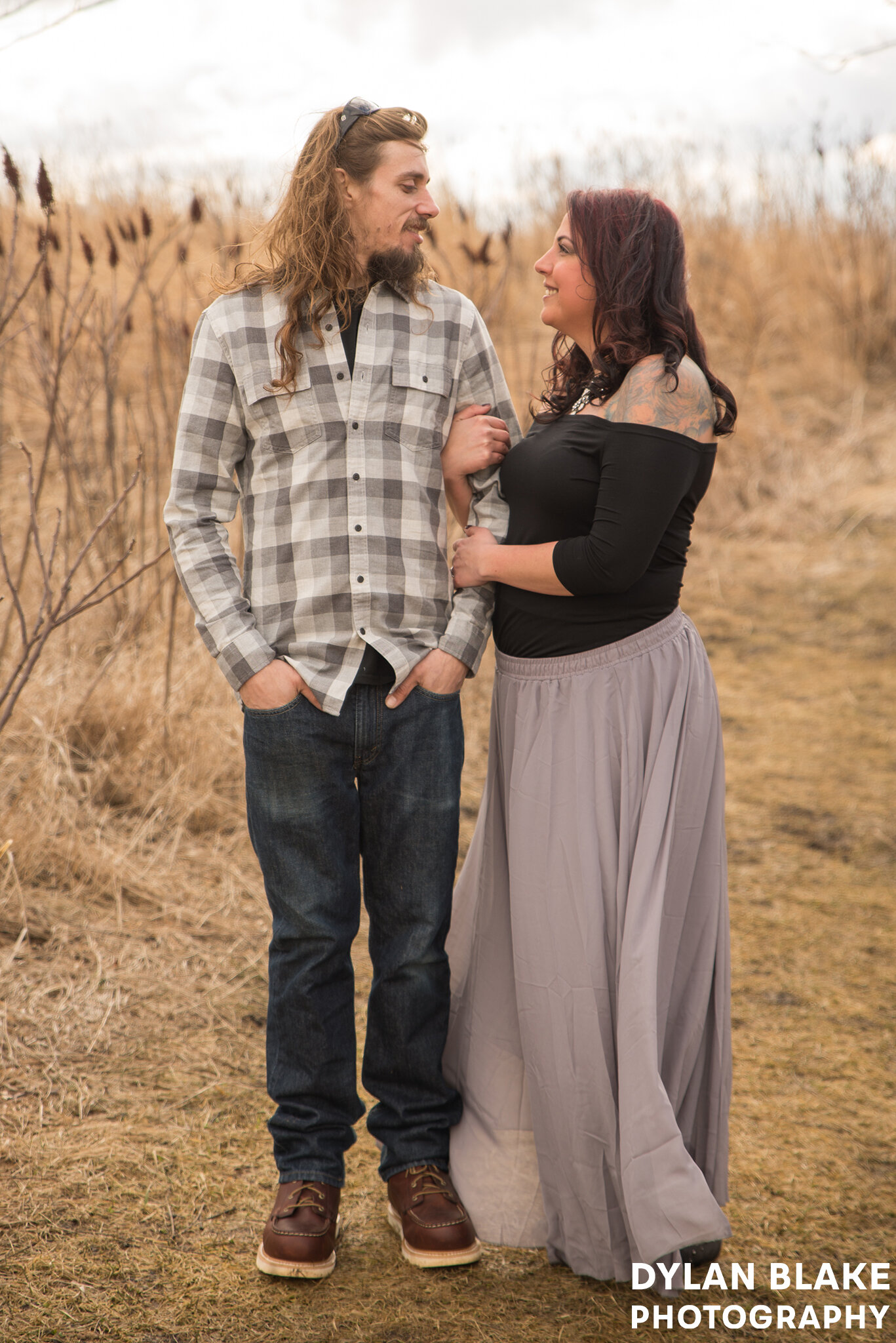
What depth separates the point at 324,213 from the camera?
1851 millimetres

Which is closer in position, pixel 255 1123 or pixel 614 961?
pixel 614 961

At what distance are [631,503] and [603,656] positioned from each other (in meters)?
0.29

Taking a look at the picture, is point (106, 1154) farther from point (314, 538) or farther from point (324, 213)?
point (324, 213)

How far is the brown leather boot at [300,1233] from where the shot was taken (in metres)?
1.93

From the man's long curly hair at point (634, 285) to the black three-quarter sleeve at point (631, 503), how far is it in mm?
154

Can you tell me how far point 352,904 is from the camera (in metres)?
1.96

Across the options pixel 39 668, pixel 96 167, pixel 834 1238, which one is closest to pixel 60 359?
pixel 39 668

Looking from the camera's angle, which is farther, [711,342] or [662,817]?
[711,342]

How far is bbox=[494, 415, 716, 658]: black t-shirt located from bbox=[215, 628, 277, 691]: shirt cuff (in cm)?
46

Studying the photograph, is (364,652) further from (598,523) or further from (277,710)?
(598,523)

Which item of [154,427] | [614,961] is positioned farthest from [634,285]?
[154,427]

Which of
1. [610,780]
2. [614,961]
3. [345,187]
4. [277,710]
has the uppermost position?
[345,187]

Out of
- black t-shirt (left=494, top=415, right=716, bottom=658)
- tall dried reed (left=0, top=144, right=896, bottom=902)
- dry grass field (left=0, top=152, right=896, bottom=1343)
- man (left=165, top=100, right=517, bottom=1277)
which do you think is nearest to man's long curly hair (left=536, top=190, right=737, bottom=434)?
black t-shirt (left=494, top=415, right=716, bottom=658)

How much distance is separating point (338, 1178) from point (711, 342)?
8.21 meters
